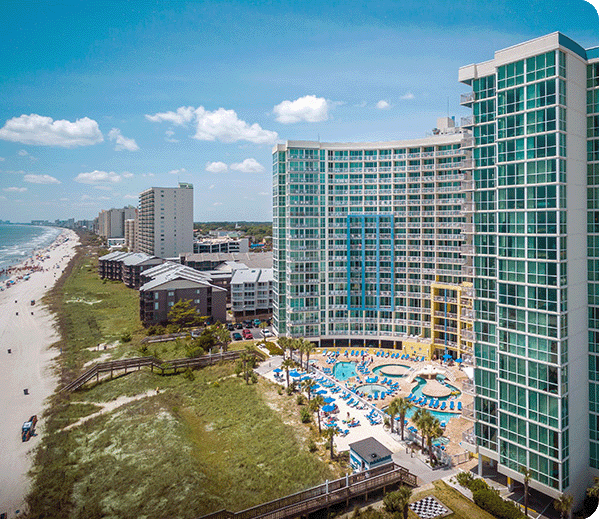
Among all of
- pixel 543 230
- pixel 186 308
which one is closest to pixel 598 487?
pixel 543 230

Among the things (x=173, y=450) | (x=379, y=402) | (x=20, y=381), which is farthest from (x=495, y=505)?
(x=20, y=381)

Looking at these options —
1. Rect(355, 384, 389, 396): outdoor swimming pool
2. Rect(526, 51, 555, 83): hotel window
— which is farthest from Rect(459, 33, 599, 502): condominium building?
Rect(355, 384, 389, 396): outdoor swimming pool

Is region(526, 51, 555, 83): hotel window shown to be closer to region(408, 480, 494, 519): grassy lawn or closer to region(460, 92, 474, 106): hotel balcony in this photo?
region(460, 92, 474, 106): hotel balcony

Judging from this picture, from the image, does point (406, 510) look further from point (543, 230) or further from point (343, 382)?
point (343, 382)

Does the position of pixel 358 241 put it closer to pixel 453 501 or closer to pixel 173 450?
pixel 173 450

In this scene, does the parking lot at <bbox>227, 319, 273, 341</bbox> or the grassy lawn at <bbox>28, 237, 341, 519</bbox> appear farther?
the parking lot at <bbox>227, 319, 273, 341</bbox>
